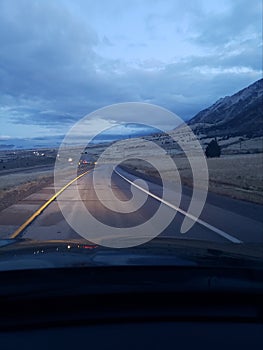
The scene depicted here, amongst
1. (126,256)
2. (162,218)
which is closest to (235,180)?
(162,218)

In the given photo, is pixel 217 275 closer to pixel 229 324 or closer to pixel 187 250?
pixel 229 324

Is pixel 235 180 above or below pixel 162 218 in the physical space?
below

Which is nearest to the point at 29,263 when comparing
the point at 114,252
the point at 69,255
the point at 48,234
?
the point at 69,255

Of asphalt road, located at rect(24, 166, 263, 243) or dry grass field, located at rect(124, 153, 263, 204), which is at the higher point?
asphalt road, located at rect(24, 166, 263, 243)

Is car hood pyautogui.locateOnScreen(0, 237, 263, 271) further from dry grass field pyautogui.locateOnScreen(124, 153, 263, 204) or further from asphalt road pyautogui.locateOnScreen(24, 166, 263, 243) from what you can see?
dry grass field pyautogui.locateOnScreen(124, 153, 263, 204)

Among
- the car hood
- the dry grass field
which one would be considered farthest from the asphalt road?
the car hood

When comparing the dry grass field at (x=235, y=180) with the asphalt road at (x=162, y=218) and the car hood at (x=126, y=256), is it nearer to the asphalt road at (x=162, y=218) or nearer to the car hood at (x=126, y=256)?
the asphalt road at (x=162, y=218)

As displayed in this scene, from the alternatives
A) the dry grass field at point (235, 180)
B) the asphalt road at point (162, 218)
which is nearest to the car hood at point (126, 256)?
the asphalt road at point (162, 218)

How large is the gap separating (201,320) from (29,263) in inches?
51.8

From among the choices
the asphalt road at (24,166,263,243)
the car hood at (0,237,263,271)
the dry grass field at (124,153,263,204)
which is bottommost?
the dry grass field at (124,153,263,204)

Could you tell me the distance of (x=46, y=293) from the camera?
309cm

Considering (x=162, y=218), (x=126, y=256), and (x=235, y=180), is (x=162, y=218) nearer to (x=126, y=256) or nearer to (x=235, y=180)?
(x=126, y=256)

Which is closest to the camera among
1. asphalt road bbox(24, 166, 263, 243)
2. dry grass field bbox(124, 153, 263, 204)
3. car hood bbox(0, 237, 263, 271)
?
car hood bbox(0, 237, 263, 271)

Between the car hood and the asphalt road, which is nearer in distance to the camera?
the car hood
